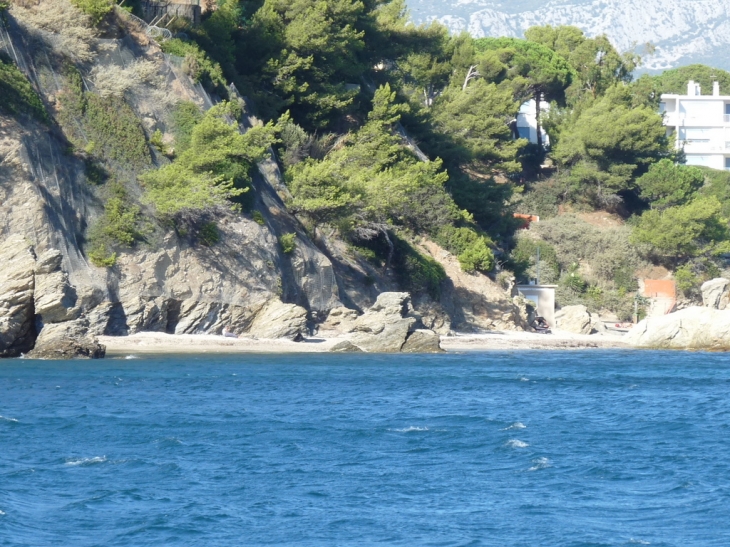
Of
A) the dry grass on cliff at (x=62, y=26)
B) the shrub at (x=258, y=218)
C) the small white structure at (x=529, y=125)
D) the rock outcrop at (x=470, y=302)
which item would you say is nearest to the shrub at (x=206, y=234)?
the shrub at (x=258, y=218)

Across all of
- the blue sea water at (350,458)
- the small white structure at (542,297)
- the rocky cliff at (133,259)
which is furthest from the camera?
the small white structure at (542,297)

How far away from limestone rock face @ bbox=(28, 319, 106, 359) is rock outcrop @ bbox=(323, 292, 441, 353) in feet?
35.1

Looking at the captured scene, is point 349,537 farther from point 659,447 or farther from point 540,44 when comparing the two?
point 540,44

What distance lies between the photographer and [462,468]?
71.6 ft

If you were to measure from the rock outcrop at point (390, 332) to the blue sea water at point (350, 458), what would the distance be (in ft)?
25.8

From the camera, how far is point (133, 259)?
141ft

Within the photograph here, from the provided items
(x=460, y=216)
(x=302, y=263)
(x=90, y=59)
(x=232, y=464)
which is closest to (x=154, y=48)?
(x=90, y=59)

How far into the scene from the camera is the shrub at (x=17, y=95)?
1645 inches

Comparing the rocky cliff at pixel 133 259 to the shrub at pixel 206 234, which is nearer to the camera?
the rocky cliff at pixel 133 259

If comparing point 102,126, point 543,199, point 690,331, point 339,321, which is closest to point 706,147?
point 543,199

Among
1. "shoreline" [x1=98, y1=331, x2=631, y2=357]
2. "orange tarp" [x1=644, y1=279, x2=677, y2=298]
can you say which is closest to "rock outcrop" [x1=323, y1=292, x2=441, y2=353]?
"shoreline" [x1=98, y1=331, x2=631, y2=357]

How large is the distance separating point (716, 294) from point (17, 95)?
44.0 meters

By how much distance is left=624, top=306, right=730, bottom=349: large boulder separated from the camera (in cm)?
5253

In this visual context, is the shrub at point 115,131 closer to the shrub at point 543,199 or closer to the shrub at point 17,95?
the shrub at point 17,95
